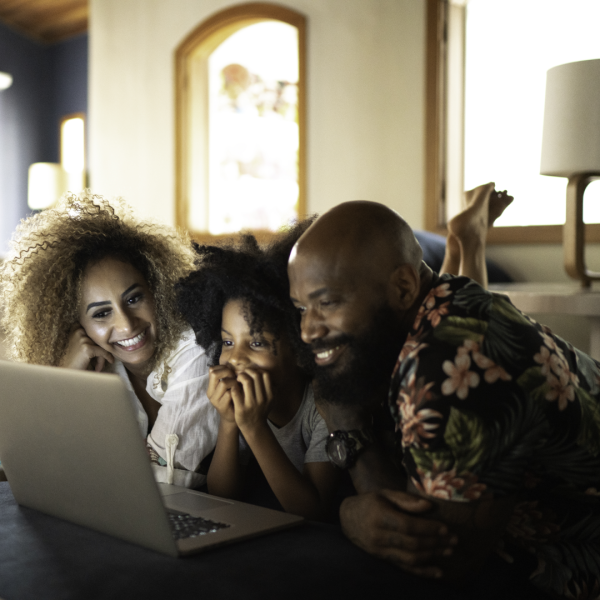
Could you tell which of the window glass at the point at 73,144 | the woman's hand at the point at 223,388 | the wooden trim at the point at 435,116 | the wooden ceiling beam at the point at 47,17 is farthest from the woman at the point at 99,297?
the window glass at the point at 73,144

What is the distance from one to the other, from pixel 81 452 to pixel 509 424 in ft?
1.78

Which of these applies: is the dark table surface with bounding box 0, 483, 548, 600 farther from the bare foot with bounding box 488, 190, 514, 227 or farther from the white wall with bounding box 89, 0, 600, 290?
the white wall with bounding box 89, 0, 600, 290

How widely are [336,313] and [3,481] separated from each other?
0.75 m

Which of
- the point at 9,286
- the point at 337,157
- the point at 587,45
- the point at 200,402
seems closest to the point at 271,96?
the point at 337,157

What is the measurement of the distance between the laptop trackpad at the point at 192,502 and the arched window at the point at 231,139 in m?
3.65

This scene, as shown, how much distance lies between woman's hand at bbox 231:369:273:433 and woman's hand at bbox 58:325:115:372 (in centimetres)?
56

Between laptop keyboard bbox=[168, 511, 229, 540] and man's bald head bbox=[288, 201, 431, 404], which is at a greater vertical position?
man's bald head bbox=[288, 201, 431, 404]

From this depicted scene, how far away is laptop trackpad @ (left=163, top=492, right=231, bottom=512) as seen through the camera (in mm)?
1074

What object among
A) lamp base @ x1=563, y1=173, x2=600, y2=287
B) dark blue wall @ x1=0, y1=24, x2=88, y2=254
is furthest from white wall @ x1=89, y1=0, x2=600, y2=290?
dark blue wall @ x1=0, y1=24, x2=88, y2=254

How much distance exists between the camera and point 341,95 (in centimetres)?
390

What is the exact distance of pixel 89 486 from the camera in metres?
0.93

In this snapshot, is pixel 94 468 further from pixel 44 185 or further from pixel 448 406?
pixel 44 185

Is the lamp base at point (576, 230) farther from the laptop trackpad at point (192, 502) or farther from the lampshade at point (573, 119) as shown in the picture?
the laptop trackpad at point (192, 502)

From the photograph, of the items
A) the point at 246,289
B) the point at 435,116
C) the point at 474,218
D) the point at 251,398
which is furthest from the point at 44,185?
the point at 251,398
